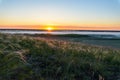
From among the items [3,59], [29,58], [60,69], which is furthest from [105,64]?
[3,59]

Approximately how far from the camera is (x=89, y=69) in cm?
628

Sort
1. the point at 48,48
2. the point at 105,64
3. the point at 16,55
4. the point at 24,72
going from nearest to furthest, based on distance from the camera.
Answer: the point at 24,72 < the point at 16,55 < the point at 105,64 < the point at 48,48

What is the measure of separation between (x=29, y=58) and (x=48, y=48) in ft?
3.02

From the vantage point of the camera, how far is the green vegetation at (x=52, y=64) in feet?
19.0

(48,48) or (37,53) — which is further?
(48,48)

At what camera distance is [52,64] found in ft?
20.6

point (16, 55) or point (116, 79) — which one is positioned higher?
point (16, 55)

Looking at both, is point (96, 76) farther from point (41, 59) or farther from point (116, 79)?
point (41, 59)

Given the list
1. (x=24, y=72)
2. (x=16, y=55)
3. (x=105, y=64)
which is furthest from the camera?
(x=105, y=64)

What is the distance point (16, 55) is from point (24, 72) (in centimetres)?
58

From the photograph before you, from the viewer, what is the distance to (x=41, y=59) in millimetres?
6469

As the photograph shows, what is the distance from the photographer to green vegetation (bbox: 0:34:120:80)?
19.0 ft

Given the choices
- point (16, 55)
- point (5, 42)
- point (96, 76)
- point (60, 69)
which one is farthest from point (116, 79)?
point (5, 42)

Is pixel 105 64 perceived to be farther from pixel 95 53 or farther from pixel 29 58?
pixel 29 58
